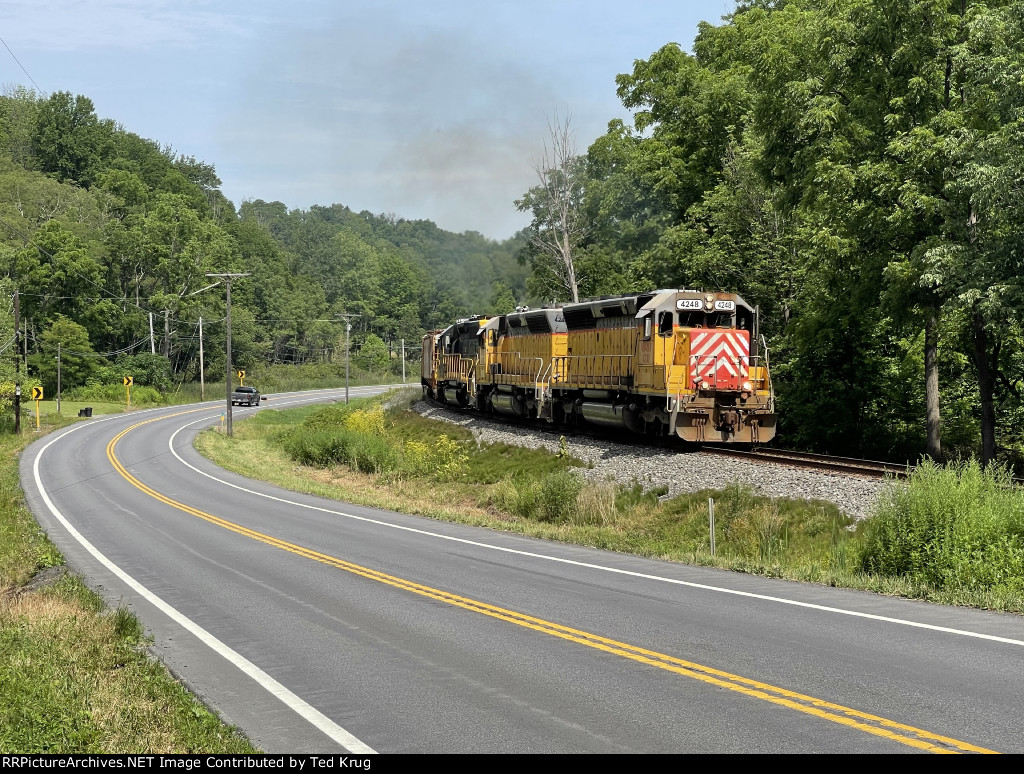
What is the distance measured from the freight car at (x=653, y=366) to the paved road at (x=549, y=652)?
10207 mm

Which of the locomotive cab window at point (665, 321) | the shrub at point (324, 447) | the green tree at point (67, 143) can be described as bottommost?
the shrub at point (324, 447)

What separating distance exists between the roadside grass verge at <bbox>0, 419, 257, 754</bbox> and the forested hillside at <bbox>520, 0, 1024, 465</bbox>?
18632 millimetres

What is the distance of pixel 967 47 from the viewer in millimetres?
24391

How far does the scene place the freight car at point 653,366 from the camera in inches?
1113

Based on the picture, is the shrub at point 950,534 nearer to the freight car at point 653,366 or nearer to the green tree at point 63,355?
the freight car at point 653,366

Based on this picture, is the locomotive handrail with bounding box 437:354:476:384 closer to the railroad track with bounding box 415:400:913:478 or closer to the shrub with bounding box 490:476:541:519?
the railroad track with bounding box 415:400:913:478

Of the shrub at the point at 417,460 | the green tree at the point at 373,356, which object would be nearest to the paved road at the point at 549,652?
the shrub at the point at 417,460

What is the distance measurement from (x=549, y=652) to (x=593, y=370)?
78.6ft

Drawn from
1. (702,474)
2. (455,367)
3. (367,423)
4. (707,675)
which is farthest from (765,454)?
(367,423)

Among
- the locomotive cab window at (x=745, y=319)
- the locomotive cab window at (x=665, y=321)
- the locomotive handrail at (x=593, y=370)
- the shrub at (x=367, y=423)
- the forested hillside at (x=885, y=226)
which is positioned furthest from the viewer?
the shrub at (x=367, y=423)

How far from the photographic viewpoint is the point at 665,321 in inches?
1151

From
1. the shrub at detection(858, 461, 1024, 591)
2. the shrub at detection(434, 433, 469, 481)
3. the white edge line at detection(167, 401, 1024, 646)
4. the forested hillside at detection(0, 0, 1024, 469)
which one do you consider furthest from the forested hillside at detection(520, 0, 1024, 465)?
the shrub at detection(434, 433, 469, 481)

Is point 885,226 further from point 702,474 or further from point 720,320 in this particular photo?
point 702,474
